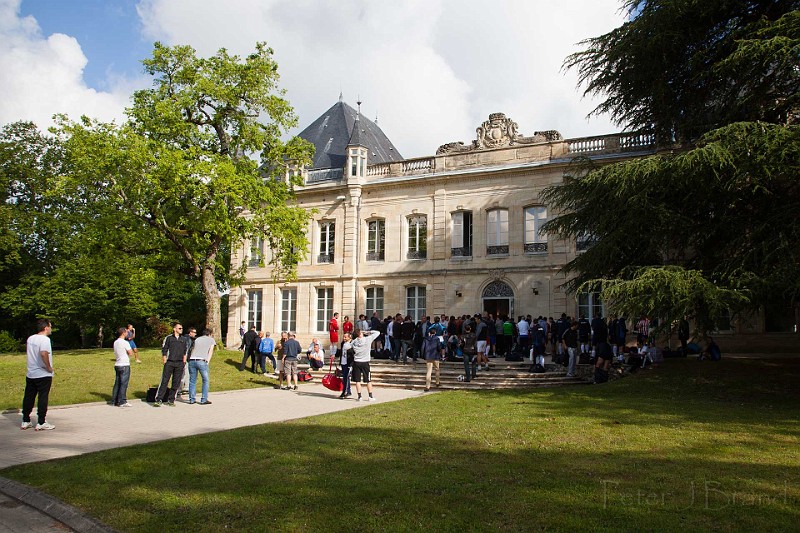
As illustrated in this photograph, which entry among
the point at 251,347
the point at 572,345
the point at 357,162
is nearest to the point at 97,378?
the point at 251,347

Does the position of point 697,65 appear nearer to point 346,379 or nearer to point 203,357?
point 346,379

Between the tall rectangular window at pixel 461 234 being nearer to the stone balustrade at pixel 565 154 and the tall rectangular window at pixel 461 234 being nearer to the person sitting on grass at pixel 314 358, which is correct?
the stone balustrade at pixel 565 154

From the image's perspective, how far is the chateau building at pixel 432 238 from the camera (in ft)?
83.2

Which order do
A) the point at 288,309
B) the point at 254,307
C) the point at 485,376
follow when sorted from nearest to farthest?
the point at 485,376, the point at 288,309, the point at 254,307

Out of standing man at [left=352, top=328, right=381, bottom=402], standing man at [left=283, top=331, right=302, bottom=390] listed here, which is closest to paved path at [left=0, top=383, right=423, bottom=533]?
standing man at [left=352, top=328, right=381, bottom=402]

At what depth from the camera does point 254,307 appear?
3206cm

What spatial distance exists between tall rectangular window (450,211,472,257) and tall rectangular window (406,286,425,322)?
2208 millimetres

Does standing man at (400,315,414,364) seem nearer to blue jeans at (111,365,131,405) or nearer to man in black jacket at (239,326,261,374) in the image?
man in black jacket at (239,326,261,374)

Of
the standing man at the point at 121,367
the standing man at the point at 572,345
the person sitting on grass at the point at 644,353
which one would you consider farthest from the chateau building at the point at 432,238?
the standing man at the point at 121,367

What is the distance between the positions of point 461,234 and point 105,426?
18947 millimetres

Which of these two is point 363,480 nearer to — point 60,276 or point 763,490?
point 763,490

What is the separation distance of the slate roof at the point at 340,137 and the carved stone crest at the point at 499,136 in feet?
20.2

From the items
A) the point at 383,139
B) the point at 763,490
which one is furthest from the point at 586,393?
the point at 383,139

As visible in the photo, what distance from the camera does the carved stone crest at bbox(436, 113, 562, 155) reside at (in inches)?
1024
